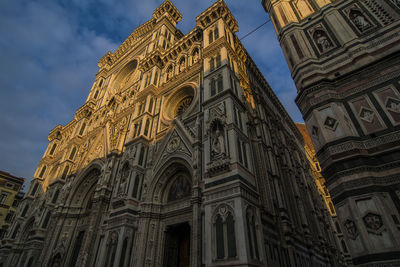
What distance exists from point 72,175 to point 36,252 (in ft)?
21.7

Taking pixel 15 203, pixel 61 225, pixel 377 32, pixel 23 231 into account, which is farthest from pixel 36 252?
pixel 15 203

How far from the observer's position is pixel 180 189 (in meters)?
12.5

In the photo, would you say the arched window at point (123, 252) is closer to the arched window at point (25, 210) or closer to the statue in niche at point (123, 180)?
the statue in niche at point (123, 180)

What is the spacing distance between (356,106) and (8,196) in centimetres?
5074

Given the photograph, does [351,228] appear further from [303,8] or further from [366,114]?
[303,8]

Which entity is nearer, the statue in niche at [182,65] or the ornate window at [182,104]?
the ornate window at [182,104]

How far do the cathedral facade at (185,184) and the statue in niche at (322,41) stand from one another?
471 cm

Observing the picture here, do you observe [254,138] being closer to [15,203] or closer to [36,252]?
[36,252]

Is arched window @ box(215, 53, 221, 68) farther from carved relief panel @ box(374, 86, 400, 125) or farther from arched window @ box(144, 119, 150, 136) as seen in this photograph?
carved relief panel @ box(374, 86, 400, 125)

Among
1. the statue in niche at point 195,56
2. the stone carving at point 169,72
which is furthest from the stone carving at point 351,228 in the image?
the stone carving at point 169,72

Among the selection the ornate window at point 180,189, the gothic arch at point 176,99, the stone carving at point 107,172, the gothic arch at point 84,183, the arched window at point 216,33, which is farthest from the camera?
the gothic arch at point 84,183

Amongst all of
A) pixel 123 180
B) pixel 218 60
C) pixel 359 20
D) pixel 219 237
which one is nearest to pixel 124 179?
pixel 123 180

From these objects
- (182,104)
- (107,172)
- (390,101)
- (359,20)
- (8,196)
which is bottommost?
(390,101)

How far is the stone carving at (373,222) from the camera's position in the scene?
4.61m
